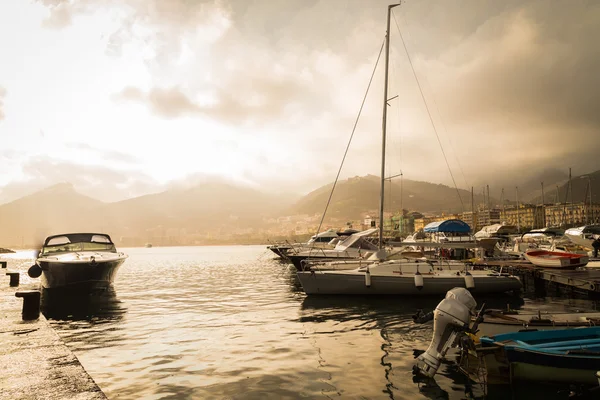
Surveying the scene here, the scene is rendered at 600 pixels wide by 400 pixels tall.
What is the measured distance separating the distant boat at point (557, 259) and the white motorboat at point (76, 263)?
28.1m

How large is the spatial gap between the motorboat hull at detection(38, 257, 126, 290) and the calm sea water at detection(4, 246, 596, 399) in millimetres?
1176

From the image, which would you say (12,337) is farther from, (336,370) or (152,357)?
(336,370)

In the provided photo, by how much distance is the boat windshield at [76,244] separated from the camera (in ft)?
79.7

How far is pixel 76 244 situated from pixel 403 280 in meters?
19.9

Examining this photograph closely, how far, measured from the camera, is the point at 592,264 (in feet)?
91.2

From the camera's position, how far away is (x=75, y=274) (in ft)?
Answer: 70.7

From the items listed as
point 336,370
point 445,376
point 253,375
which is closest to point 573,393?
point 445,376

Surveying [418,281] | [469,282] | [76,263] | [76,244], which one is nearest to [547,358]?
[418,281]

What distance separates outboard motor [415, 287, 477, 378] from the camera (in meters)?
8.27

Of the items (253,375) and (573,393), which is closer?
(573,393)

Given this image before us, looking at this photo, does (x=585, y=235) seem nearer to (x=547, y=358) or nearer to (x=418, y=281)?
(x=418, y=281)

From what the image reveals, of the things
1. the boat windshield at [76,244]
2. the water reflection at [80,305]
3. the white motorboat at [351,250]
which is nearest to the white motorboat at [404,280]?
the white motorboat at [351,250]

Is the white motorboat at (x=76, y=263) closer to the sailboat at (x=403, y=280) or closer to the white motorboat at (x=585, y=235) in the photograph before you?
the sailboat at (x=403, y=280)

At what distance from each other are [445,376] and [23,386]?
8.14m
